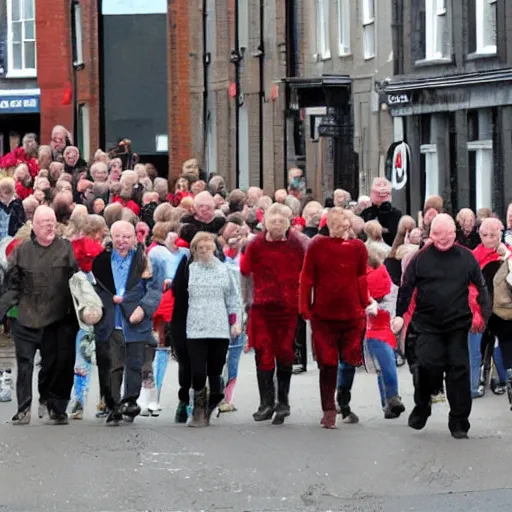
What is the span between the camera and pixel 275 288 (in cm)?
1619

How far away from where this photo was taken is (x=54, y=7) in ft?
169

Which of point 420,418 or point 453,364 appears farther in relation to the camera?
point 420,418

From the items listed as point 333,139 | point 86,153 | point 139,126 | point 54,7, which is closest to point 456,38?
point 333,139

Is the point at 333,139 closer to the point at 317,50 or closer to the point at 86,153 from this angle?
the point at 317,50

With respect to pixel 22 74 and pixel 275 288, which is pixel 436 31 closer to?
pixel 275 288

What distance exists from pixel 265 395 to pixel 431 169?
18.3 metres

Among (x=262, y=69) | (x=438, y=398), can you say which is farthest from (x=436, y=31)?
(x=438, y=398)

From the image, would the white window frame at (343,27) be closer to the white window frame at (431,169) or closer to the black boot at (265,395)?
the white window frame at (431,169)

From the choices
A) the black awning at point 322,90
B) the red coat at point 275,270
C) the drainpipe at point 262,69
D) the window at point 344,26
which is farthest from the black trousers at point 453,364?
the drainpipe at point 262,69

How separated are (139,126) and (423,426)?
30861 millimetres

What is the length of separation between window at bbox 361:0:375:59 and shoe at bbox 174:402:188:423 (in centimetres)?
2095

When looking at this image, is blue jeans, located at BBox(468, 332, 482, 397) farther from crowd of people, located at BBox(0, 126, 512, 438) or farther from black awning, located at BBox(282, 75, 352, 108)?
black awning, located at BBox(282, 75, 352, 108)

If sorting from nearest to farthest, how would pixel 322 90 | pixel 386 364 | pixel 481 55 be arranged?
pixel 386 364
pixel 481 55
pixel 322 90

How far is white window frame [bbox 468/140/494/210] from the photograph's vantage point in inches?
1246
